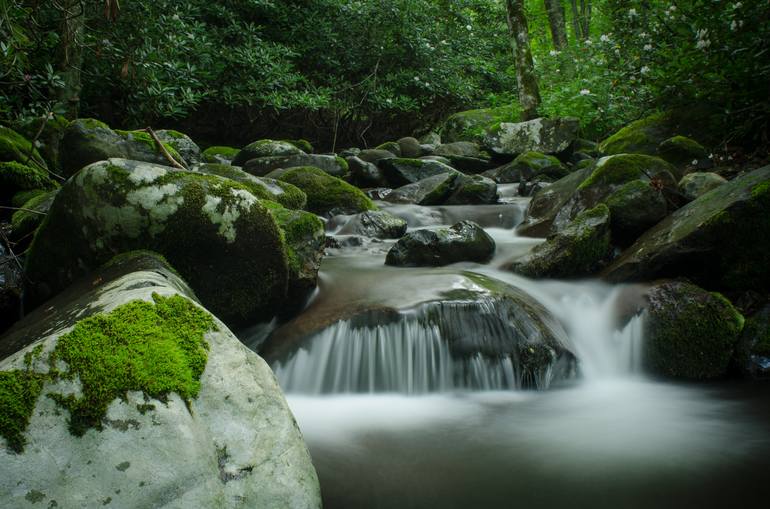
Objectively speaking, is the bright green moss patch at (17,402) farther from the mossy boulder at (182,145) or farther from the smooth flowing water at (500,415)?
the mossy boulder at (182,145)

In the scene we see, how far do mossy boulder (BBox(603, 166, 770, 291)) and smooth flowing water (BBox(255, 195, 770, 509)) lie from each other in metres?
0.43

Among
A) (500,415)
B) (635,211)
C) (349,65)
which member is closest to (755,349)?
(635,211)

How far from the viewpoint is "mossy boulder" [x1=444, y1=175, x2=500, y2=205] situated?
892 cm

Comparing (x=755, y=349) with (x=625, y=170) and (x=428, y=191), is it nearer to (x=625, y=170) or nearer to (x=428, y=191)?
(x=625, y=170)

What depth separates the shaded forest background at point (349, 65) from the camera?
5957 millimetres

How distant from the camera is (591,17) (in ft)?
70.6

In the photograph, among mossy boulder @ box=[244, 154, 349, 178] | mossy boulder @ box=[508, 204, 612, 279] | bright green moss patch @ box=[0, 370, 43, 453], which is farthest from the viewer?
mossy boulder @ box=[244, 154, 349, 178]

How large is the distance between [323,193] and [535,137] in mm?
6436

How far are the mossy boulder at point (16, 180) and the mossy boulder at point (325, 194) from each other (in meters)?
3.01

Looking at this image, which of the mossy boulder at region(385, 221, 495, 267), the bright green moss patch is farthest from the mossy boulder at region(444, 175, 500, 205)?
the bright green moss patch

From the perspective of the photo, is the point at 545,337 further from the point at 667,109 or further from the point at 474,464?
the point at 667,109

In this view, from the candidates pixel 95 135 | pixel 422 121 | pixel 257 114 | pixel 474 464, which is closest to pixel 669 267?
pixel 474 464

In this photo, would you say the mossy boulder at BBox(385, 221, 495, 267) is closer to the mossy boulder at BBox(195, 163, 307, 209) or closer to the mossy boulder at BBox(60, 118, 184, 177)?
the mossy boulder at BBox(195, 163, 307, 209)

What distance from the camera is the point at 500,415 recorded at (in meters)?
3.41
